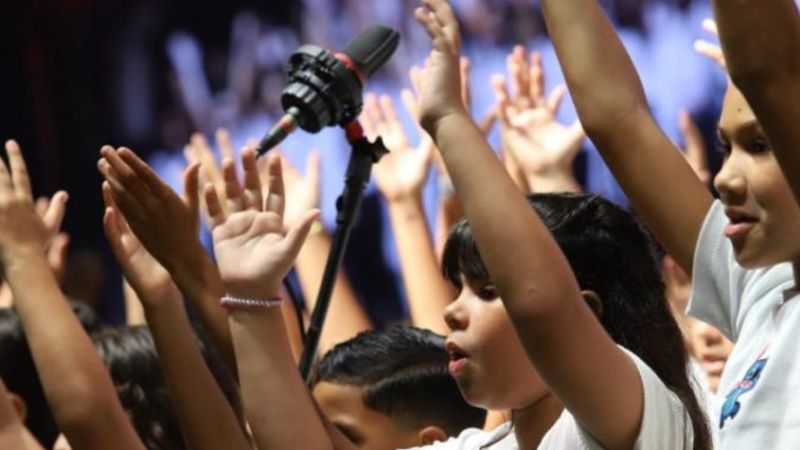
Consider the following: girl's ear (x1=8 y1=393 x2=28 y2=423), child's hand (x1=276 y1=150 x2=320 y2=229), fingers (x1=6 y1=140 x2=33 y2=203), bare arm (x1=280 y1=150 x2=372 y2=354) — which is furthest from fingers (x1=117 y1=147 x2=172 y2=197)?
child's hand (x1=276 y1=150 x2=320 y2=229)

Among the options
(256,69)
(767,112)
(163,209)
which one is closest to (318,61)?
(163,209)

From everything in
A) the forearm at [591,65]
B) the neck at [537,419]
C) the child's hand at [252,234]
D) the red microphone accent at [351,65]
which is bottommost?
the neck at [537,419]

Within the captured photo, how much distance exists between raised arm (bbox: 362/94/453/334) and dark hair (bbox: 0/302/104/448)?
0.57 meters

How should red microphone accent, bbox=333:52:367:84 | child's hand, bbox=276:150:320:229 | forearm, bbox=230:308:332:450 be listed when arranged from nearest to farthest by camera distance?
1. forearm, bbox=230:308:332:450
2. red microphone accent, bbox=333:52:367:84
3. child's hand, bbox=276:150:320:229

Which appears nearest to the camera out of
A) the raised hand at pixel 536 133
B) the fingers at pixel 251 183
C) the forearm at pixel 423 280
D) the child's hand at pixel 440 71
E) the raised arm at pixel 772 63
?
the raised arm at pixel 772 63

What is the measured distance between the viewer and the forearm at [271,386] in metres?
2.02

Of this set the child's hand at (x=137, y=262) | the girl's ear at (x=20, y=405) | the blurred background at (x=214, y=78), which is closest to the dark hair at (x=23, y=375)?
the girl's ear at (x=20, y=405)

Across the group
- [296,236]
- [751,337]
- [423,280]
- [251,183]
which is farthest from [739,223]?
[423,280]

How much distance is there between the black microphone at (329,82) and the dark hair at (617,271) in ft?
0.93

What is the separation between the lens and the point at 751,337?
1.80 metres

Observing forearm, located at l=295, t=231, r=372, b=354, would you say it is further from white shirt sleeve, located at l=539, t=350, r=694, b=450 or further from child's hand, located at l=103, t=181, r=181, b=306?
white shirt sleeve, located at l=539, t=350, r=694, b=450

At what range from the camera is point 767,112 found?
4.58 feet

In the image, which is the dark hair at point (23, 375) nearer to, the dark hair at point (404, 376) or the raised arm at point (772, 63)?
the dark hair at point (404, 376)

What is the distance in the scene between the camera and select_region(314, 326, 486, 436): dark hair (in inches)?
105
